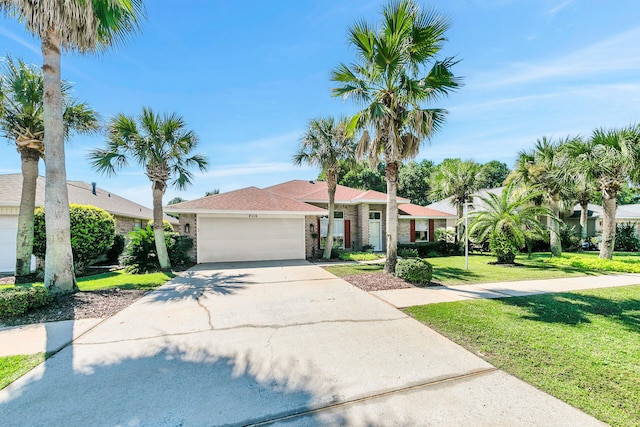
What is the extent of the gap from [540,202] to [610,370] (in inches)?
634

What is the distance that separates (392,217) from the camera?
8.65 m

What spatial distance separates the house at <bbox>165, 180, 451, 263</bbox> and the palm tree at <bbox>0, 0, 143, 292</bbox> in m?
6.05

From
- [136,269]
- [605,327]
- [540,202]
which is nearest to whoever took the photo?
[605,327]

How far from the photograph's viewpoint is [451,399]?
110 inches

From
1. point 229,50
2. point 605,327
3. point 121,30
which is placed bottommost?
point 605,327

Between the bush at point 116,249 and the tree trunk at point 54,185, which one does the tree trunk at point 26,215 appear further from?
the bush at point 116,249

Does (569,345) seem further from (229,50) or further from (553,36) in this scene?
(229,50)

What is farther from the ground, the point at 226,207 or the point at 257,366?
the point at 226,207

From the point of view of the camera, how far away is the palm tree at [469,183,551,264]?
38.4ft

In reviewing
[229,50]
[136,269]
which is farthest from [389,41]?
[136,269]

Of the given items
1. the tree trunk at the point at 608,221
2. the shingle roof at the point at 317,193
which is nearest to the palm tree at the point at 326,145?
the shingle roof at the point at 317,193

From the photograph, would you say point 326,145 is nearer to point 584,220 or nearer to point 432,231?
point 432,231

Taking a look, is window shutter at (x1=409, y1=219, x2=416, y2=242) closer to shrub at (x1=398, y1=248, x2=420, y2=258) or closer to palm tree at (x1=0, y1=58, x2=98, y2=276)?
shrub at (x1=398, y1=248, x2=420, y2=258)

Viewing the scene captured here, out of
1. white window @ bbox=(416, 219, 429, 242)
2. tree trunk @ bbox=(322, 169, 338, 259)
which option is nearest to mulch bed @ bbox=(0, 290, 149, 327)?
tree trunk @ bbox=(322, 169, 338, 259)
